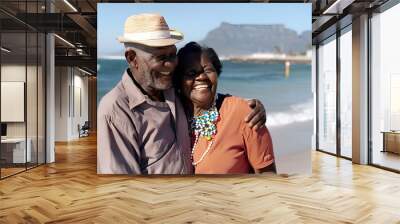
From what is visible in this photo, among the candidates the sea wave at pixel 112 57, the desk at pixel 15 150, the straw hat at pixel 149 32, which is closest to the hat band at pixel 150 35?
the straw hat at pixel 149 32

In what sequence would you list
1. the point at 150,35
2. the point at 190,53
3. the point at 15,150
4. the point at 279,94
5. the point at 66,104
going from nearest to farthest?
the point at 150,35 → the point at 190,53 → the point at 279,94 → the point at 15,150 → the point at 66,104

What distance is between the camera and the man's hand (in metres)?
6.80

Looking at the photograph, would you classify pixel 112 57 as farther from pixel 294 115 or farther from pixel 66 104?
pixel 66 104

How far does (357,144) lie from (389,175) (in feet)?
5.98

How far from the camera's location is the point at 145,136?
650cm

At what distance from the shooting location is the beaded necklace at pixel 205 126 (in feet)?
21.6

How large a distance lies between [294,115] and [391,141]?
7.23 feet

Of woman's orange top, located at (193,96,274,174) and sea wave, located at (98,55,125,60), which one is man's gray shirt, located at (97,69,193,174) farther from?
sea wave, located at (98,55,125,60)

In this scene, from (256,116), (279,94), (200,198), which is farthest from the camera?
(279,94)

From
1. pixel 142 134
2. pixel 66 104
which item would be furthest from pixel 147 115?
pixel 66 104

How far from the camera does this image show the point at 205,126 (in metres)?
6.59

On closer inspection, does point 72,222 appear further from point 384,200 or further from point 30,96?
point 30,96

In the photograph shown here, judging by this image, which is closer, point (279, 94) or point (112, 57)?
point (112, 57)

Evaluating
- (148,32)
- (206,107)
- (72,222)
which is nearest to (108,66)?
(148,32)
